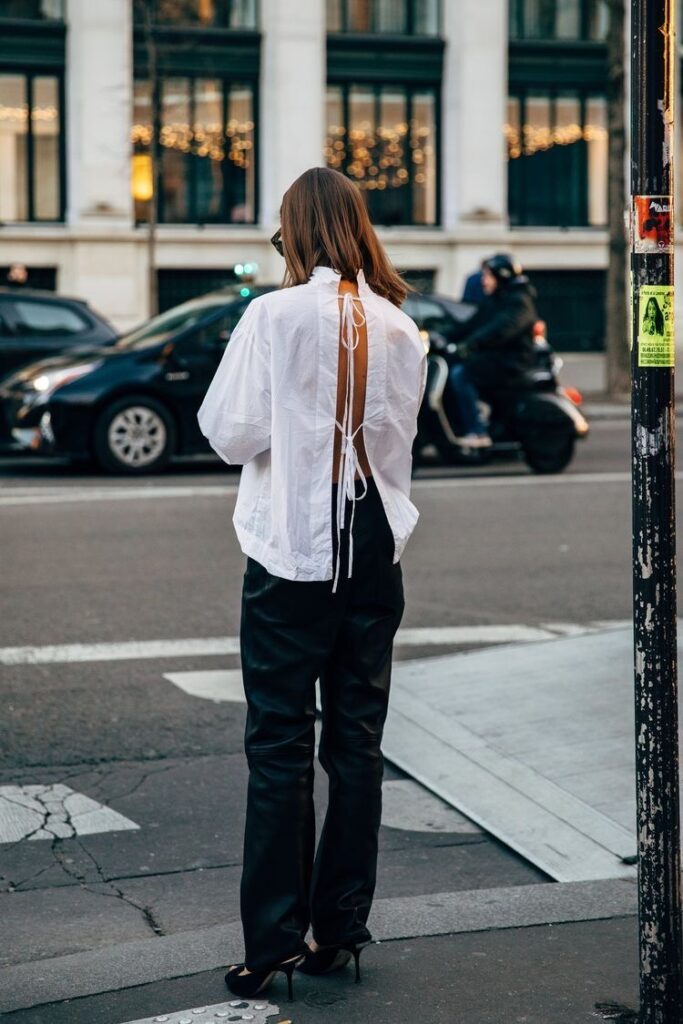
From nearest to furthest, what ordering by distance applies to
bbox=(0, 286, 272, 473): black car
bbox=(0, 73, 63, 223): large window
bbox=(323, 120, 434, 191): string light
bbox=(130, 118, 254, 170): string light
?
bbox=(0, 286, 272, 473): black car < bbox=(0, 73, 63, 223): large window < bbox=(130, 118, 254, 170): string light < bbox=(323, 120, 434, 191): string light

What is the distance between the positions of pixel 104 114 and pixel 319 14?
464cm

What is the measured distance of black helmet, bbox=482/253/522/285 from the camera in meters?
13.9

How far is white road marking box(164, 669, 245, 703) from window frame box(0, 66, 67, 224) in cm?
2604

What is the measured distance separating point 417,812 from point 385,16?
3005 centimetres

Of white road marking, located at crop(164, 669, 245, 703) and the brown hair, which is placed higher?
the brown hair

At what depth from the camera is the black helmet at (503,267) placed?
13898 mm

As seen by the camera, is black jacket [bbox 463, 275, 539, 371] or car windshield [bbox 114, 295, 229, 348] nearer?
black jacket [bbox 463, 275, 539, 371]

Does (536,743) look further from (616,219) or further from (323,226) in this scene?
(616,219)

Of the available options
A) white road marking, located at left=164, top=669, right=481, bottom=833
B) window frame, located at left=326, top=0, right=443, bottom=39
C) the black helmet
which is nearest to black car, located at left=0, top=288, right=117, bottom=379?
the black helmet

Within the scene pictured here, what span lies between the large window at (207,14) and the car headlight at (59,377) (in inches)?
723

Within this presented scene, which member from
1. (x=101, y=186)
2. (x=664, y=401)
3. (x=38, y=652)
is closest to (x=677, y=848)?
(x=664, y=401)

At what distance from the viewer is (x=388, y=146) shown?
3412 cm

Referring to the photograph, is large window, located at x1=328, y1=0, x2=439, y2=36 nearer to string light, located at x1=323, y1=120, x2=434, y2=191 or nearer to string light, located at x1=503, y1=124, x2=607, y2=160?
string light, located at x1=323, y1=120, x2=434, y2=191

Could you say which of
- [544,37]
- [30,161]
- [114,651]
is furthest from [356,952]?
[544,37]
